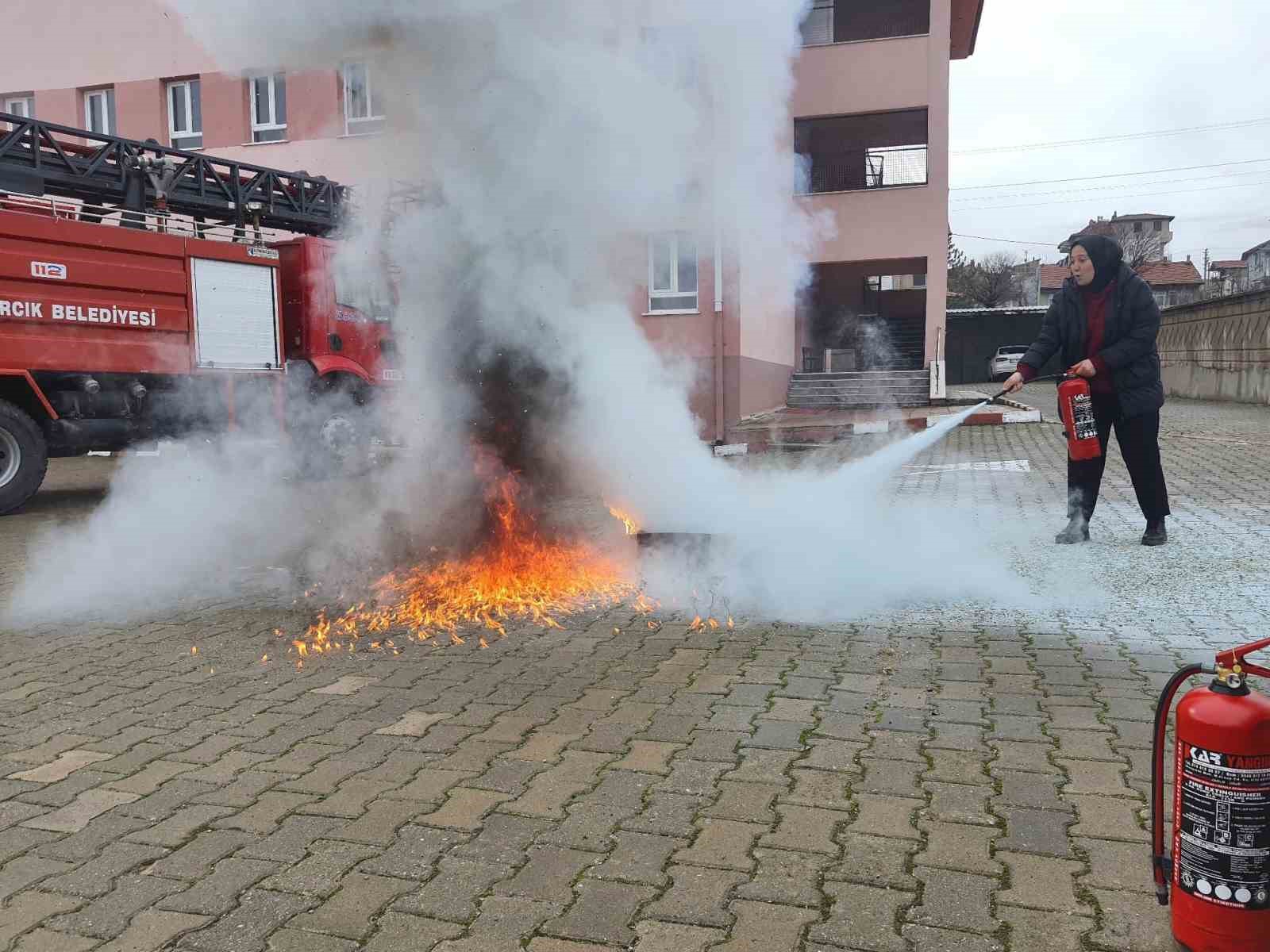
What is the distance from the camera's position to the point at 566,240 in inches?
219

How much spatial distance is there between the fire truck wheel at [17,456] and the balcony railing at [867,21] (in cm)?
1543

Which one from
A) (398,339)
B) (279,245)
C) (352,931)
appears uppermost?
→ (279,245)

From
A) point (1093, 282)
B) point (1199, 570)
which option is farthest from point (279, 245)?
point (1199, 570)

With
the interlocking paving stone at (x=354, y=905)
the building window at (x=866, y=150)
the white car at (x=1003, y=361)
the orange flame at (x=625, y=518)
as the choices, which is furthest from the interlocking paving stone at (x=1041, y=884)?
the white car at (x=1003, y=361)

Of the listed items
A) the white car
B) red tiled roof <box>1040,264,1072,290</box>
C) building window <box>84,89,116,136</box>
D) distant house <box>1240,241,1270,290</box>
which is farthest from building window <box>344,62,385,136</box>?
distant house <box>1240,241,1270,290</box>

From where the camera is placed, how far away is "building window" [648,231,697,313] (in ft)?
23.8

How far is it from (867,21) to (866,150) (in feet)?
8.70

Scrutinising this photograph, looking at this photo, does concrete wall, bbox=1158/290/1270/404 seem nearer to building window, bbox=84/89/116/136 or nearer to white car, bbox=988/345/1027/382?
white car, bbox=988/345/1027/382

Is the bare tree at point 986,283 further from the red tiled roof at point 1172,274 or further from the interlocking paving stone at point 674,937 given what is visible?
the interlocking paving stone at point 674,937

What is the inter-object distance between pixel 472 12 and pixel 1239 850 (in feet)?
16.0

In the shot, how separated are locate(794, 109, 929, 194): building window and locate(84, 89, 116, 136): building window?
12.1 metres

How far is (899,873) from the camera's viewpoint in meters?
2.42

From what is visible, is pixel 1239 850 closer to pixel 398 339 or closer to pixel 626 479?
pixel 626 479

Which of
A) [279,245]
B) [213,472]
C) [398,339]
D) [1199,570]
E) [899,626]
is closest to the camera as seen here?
[899,626]
